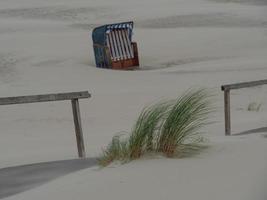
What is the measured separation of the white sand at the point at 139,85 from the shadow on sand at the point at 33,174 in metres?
0.36

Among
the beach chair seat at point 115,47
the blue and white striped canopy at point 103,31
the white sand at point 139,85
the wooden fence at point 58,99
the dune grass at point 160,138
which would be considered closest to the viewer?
the white sand at point 139,85

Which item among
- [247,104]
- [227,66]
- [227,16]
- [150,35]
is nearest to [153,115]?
[247,104]

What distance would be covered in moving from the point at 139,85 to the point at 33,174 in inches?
344

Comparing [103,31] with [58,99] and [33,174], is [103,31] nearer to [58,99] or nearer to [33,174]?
[58,99]

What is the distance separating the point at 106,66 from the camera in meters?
17.0

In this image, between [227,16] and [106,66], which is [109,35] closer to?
[106,66]

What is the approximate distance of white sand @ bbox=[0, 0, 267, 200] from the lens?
4332mm

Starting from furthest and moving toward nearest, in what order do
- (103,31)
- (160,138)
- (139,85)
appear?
(103,31) < (139,85) < (160,138)

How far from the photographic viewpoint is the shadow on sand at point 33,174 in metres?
4.96

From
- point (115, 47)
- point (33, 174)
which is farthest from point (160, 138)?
point (115, 47)

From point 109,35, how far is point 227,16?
486 inches

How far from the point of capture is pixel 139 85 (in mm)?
14102

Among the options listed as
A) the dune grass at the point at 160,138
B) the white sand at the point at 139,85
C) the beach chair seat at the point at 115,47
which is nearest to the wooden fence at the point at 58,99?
the white sand at the point at 139,85

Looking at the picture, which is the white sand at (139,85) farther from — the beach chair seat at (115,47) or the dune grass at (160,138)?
the beach chair seat at (115,47)
